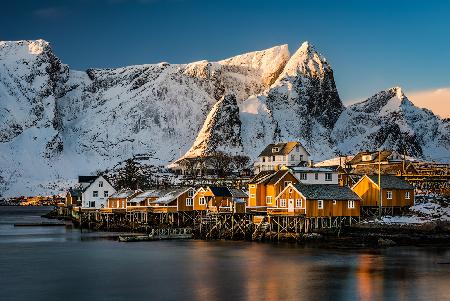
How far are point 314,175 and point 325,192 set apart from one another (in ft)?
54.8

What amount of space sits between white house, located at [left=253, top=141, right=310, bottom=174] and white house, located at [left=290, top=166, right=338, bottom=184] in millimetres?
49188

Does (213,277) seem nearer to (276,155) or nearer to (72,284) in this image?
(72,284)

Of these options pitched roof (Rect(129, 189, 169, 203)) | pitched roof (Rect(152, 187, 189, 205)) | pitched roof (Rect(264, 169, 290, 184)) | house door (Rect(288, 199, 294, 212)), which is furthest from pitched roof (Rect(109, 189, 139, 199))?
house door (Rect(288, 199, 294, 212))

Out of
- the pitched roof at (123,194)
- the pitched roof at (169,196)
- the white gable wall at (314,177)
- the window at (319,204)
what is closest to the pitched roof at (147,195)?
the pitched roof at (169,196)

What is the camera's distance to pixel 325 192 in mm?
73500

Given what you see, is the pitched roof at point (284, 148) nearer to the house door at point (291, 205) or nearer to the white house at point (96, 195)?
the white house at point (96, 195)

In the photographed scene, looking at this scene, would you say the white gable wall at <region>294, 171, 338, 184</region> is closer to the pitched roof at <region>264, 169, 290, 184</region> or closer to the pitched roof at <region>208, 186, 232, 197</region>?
the pitched roof at <region>264, 169, 290, 184</region>

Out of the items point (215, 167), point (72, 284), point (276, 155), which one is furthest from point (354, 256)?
point (215, 167)

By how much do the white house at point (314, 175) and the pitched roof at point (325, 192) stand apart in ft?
43.0

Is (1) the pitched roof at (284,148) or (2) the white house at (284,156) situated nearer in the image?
(2) the white house at (284,156)

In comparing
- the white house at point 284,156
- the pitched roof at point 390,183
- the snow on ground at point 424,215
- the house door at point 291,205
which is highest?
the white house at point 284,156

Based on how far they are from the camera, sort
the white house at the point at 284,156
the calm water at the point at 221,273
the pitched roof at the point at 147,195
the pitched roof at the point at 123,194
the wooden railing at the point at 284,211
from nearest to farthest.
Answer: the calm water at the point at 221,273 < the wooden railing at the point at 284,211 < the pitched roof at the point at 147,195 < the pitched roof at the point at 123,194 < the white house at the point at 284,156

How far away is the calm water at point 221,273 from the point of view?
141ft

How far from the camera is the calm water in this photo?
43031mm
